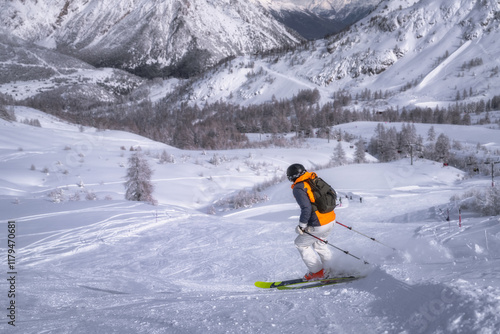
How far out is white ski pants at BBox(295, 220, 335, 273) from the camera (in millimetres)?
5693

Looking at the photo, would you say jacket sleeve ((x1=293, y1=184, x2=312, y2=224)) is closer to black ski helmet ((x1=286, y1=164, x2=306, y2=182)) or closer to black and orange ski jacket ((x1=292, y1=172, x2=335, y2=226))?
black and orange ski jacket ((x1=292, y1=172, x2=335, y2=226))

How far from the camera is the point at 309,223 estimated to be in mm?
5766

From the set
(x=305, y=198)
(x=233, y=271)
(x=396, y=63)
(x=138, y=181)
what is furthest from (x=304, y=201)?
(x=396, y=63)

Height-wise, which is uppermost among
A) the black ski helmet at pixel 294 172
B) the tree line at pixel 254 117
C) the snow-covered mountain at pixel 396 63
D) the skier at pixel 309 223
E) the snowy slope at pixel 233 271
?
the snow-covered mountain at pixel 396 63

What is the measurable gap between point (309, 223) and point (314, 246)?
531mm

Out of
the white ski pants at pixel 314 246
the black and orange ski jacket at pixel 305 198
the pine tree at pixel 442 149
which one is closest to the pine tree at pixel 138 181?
the white ski pants at pixel 314 246

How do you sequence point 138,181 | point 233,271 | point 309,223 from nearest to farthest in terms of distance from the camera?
point 309,223
point 233,271
point 138,181

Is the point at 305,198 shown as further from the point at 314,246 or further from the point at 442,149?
the point at 442,149

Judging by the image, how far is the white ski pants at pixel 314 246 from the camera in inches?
224

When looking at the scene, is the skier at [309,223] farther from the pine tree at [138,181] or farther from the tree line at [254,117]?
the tree line at [254,117]

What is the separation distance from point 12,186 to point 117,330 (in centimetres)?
2376

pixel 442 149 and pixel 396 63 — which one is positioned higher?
pixel 396 63

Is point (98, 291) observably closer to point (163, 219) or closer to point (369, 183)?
point (163, 219)

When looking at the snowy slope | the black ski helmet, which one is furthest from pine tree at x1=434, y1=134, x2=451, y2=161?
the black ski helmet
